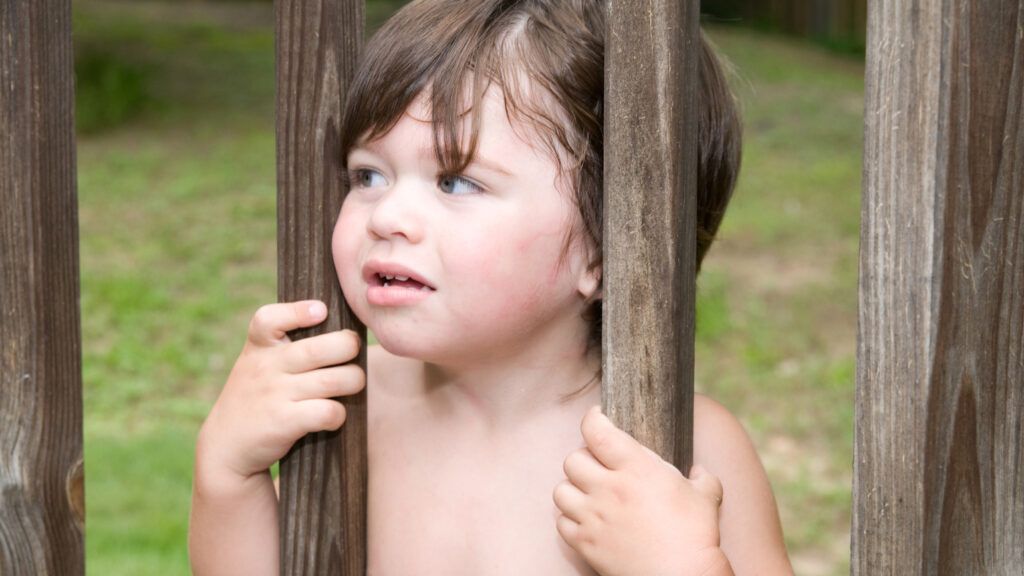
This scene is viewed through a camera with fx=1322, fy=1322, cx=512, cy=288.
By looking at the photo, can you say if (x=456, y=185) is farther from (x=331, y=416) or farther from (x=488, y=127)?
(x=331, y=416)

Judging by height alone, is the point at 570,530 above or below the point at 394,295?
below

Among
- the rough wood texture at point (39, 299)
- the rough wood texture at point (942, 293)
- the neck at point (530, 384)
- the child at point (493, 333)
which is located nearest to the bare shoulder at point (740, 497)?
the child at point (493, 333)

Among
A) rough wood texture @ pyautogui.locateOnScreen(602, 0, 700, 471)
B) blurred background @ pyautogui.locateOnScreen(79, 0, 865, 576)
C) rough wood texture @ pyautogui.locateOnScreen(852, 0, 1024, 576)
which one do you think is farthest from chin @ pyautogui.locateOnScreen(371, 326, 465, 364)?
blurred background @ pyautogui.locateOnScreen(79, 0, 865, 576)

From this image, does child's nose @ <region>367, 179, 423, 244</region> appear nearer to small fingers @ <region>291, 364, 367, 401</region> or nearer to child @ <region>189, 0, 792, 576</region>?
child @ <region>189, 0, 792, 576</region>

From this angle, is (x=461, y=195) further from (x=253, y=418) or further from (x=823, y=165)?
(x=823, y=165)

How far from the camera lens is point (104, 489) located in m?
4.79

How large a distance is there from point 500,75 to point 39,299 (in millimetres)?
693

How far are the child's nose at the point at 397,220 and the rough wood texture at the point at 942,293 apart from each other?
0.61 m

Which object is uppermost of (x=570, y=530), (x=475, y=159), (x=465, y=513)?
(x=475, y=159)

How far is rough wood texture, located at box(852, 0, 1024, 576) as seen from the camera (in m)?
1.41

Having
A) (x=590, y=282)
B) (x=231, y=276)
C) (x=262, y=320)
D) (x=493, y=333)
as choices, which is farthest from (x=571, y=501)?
(x=231, y=276)

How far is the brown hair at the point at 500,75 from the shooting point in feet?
5.99

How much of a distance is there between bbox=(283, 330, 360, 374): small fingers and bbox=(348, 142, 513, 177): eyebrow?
0.26 metres

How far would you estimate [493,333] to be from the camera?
1.90 meters
